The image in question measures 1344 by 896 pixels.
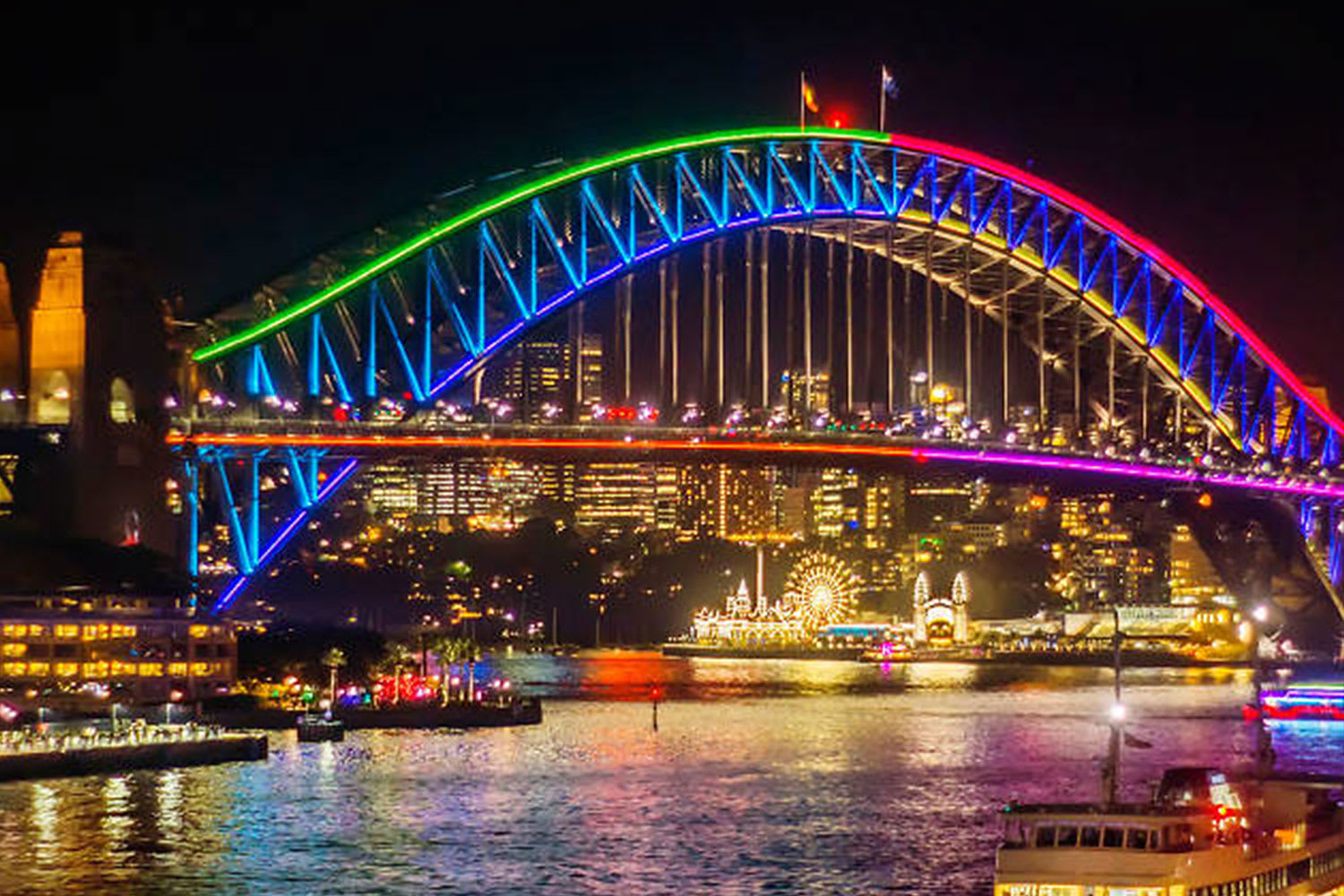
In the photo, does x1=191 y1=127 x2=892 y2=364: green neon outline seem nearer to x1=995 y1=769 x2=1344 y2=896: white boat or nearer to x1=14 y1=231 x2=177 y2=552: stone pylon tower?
x1=14 y1=231 x2=177 y2=552: stone pylon tower

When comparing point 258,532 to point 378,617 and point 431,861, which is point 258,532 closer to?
point 431,861

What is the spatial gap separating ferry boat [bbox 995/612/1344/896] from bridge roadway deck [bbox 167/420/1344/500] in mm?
47053

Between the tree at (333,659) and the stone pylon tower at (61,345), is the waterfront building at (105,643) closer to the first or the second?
the stone pylon tower at (61,345)

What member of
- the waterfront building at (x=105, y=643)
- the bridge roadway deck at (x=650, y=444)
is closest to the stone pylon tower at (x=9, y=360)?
the bridge roadway deck at (x=650, y=444)

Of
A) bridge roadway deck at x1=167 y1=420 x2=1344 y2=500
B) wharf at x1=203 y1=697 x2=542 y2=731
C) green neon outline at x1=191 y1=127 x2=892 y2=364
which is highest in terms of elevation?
green neon outline at x1=191 y1=127 x2=892 y2=364

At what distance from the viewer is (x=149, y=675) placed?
84188 mm

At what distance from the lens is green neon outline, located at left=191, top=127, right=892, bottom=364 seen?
91.0m

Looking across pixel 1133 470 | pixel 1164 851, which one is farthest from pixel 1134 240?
pixel 1164 851

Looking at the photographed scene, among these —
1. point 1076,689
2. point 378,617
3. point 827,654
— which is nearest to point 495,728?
point 1076,689

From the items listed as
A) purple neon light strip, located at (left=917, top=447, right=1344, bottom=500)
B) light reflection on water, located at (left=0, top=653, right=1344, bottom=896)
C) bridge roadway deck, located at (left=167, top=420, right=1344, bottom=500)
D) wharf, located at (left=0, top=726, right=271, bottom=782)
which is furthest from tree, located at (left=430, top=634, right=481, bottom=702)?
wharf, located at (left=0, top=726, right=271, bottom=782)

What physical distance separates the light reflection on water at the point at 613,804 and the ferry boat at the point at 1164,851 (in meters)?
8.54

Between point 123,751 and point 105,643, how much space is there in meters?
13.4

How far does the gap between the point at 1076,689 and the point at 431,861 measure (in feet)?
245

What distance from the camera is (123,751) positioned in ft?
232
